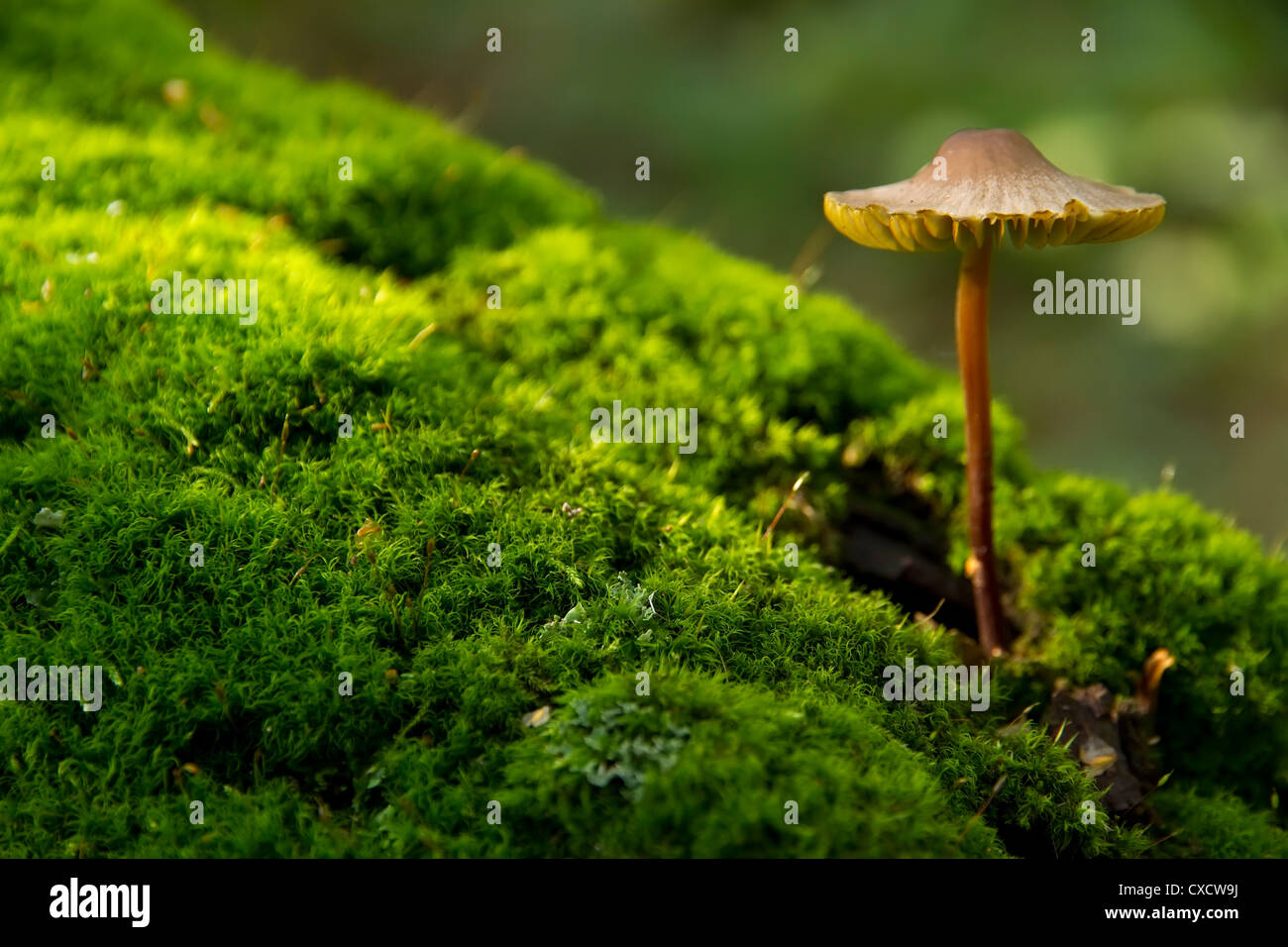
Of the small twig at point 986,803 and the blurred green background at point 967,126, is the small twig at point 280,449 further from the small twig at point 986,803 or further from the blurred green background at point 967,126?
the blurred green background at point 967,126

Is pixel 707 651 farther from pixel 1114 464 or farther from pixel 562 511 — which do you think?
pixel 1114 464

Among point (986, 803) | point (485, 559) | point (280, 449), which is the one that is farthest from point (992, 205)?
point (280, 449)

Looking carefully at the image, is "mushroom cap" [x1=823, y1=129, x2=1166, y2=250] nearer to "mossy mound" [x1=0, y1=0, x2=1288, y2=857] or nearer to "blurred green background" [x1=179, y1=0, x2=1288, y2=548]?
"mossy mound" [x1=0, y1=0, x2=1288, y2=857]

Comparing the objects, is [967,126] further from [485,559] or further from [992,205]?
[485,559]

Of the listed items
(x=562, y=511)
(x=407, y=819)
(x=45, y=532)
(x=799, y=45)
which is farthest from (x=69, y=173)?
(x=799, y=45)

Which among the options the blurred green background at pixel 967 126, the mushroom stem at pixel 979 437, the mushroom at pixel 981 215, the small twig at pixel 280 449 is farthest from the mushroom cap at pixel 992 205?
the blurred green background at pixel 967 126

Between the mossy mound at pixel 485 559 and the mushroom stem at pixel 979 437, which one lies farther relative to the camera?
the mushroom stem at pixel 979 437
